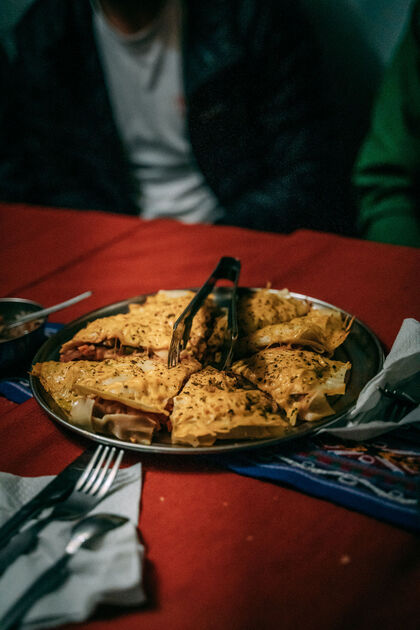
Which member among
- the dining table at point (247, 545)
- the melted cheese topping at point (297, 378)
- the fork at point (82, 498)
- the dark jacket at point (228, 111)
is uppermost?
the dark jacket at point (228, 111)

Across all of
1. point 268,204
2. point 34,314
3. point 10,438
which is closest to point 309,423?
point 10,438

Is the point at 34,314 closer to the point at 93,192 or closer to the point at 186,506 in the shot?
the point at 186,506

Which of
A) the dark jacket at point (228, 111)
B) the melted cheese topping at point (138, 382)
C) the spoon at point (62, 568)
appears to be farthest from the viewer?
the dark jacket at point (228, 111)

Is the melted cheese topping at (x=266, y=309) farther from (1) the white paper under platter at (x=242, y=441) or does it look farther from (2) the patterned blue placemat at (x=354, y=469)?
(2) the patterned blue placemat at (x=354, y=469)

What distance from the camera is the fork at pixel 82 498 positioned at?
55cm

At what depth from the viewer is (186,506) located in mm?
624

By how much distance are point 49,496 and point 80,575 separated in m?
0.13

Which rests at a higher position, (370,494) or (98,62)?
(98,62)

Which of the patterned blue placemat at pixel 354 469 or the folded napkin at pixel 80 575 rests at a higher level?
the folded napkin at pixel 80 575

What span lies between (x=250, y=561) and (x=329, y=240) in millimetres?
1101

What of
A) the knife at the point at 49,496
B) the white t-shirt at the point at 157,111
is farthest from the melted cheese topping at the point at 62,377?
the white t-shirt at the point at 157,111

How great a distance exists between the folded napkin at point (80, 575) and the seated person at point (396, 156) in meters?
1.47

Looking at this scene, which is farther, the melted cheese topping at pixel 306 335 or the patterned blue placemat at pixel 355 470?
the melted cheese topping at pixel 306 335

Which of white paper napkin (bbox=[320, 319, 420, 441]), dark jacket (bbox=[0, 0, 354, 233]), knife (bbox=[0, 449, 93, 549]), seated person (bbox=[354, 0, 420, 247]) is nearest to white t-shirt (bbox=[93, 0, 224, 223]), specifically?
dark jacket (bbox=[0, 0, 354, 233])
